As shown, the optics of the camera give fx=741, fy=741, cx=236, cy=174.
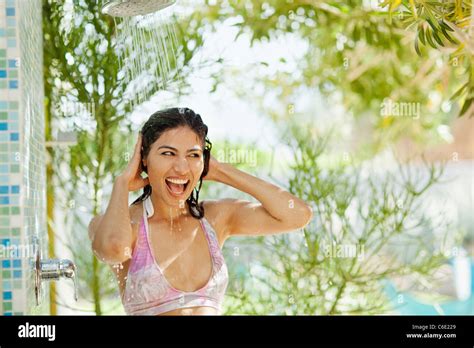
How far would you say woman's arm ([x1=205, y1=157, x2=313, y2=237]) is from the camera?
2.14 metres

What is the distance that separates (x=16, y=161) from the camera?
195cm

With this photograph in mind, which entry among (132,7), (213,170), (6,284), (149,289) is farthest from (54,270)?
(132,7)

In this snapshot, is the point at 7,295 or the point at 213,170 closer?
the point at 7,295

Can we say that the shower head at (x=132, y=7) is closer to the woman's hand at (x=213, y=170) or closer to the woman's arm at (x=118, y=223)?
the woman's arm at (x=118, y=223)

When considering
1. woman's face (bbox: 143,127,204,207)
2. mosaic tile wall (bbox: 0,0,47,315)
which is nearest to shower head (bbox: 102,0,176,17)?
mosaic tile wall (bbox: 0,0,47,315)

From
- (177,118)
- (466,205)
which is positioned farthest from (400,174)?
(177,118)

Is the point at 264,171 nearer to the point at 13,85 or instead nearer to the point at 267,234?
the point at 267,234

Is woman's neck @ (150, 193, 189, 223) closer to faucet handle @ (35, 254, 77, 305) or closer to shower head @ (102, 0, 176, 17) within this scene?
faucet handle @ (35, 254, 77, 305)

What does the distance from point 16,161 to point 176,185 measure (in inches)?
17.2

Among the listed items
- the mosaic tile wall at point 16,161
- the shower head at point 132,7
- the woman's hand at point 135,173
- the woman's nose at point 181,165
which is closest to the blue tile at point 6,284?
the mosaic tile wall at point 16,161

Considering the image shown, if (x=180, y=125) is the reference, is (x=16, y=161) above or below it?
below

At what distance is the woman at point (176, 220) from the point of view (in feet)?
6.69

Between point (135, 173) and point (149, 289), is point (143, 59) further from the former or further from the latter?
point (149, 289)

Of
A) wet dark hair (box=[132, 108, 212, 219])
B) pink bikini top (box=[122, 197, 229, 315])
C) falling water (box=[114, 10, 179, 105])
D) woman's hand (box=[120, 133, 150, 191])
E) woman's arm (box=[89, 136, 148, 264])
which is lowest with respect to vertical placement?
pink bikini top (box=[122, 197, 229, 315])
